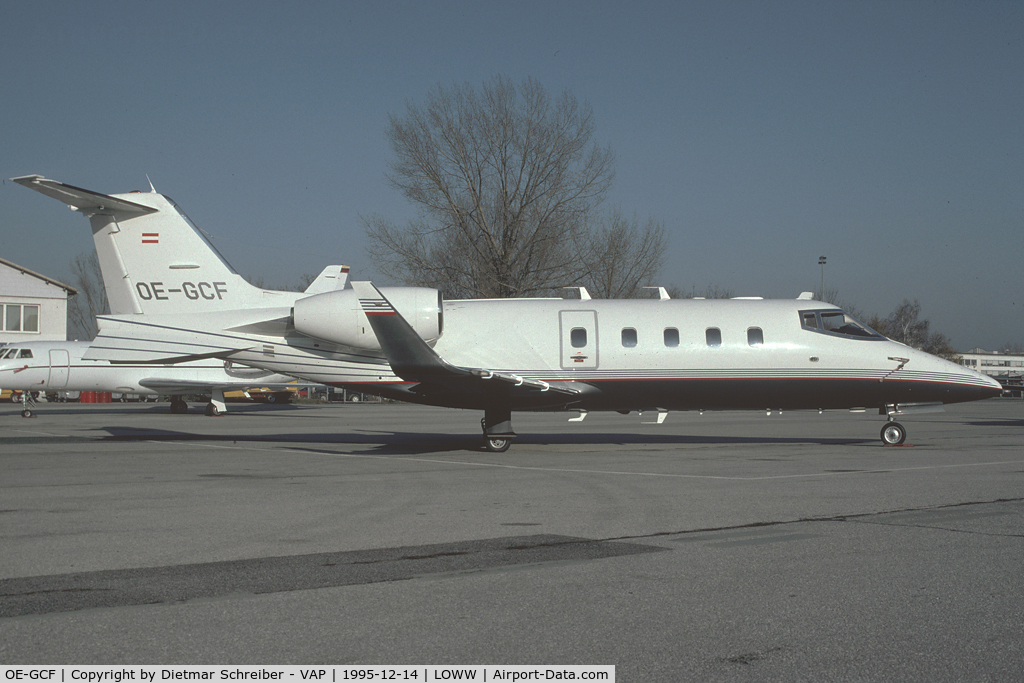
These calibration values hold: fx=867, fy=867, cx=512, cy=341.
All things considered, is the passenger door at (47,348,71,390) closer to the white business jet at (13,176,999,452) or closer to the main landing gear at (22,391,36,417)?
the main landing gear at (22,391,36,417)

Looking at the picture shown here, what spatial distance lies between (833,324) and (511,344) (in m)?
6.59

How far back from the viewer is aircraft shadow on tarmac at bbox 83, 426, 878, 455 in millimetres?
18250

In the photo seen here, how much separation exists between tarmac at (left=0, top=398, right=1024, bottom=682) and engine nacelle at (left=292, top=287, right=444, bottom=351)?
3.77 m

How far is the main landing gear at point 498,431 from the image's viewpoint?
54.8 feet

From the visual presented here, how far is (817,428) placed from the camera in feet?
82.3

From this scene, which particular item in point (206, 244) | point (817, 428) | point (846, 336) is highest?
point (206, 244)

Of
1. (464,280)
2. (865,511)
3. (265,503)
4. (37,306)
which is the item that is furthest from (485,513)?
(37,306)

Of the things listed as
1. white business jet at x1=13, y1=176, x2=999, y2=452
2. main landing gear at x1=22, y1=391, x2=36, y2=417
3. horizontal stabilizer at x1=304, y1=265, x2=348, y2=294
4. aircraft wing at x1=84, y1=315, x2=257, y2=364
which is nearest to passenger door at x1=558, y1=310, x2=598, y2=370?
white business jet at x1=13, y1=176, x2=999, y2=452

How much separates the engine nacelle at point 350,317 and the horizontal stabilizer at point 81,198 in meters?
3.90

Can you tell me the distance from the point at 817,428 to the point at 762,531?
18781 mm

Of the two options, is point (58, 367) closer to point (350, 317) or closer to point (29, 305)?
point (350, 317)

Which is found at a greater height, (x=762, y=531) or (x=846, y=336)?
(x=846, y=336)

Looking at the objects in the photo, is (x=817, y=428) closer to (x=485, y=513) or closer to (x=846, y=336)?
(x=846, y=336)

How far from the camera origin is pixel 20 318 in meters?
59.7
